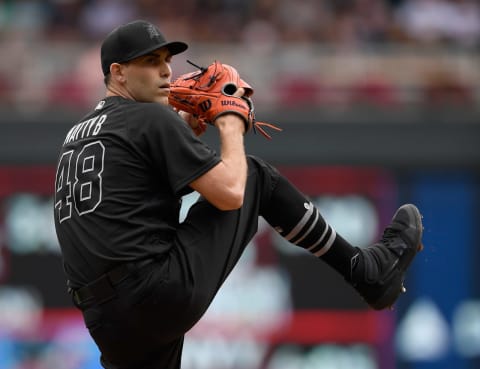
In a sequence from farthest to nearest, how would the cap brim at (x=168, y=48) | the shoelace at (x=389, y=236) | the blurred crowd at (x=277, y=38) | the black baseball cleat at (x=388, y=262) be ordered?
the blurred crowd at (x=277, y=38)
the shoelace at (x=389, y=236)
the black baseball cleat at (x=388, y=262)
the cap brim at (x=168, y=48)

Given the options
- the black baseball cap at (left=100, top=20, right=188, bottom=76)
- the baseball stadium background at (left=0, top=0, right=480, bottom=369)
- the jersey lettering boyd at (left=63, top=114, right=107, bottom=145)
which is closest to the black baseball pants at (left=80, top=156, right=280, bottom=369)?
the jersey lettering boyd at (left=63, top=114, right=107, bottom=145)

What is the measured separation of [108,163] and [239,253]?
73 centimetres

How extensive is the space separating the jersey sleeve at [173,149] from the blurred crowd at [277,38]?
626 centimetres

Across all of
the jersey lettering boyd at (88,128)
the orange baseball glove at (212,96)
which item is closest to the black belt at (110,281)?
the jersey lettering boyd at (88,128)

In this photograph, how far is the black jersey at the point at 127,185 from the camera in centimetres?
489

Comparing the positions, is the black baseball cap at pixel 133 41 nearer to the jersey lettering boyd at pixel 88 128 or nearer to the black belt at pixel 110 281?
the jersey lettering boyd at pixel 88 128

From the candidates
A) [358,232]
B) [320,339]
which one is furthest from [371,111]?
[320,339]

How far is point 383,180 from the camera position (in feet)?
35.7

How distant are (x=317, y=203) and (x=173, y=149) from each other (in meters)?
6.01

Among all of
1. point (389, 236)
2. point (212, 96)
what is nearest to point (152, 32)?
point (212, 96)

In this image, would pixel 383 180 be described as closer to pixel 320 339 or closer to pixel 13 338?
pixel 320 339

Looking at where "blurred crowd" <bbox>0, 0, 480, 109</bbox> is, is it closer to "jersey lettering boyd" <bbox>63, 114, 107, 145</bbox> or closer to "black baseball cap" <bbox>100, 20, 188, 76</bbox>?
"jersey lettering boyd" <bbox>63, 114, 107, 145</bbox>

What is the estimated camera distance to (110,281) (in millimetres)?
4898

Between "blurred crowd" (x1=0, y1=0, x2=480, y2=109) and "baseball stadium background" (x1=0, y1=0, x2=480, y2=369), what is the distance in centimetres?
3
